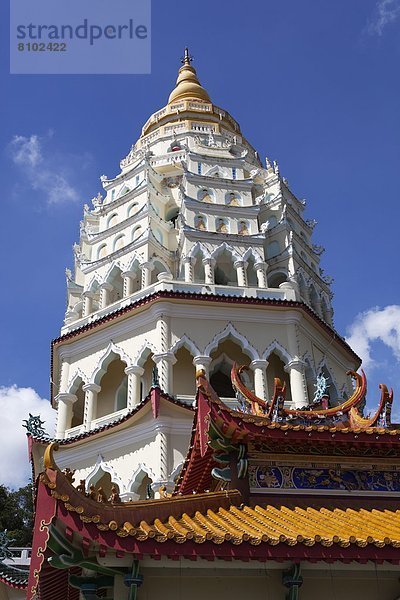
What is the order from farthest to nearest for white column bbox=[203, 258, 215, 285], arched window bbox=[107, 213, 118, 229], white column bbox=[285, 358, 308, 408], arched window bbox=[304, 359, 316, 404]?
1. arched window bbox=[107, 213, 118, 229]
2. white column bbox=[203, 258, 215, 285]
3. arched window bbox=[304, 359, 316, 404]
4. white column bbox=[285, 358, 308, 408]

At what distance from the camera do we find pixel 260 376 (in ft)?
75.7

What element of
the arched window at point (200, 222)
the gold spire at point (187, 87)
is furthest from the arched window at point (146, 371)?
the gold spire at point (187, 87)

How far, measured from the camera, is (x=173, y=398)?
21.0 metres

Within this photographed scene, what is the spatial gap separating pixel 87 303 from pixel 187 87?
1838 cm

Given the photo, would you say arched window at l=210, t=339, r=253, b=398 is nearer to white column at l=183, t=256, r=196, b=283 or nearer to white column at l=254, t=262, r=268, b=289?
white column at l=254, t=262, r=268, b=289

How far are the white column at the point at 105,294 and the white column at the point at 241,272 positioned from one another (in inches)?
198

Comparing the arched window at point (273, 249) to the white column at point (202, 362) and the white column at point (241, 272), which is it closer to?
the white column at point (241, 272)

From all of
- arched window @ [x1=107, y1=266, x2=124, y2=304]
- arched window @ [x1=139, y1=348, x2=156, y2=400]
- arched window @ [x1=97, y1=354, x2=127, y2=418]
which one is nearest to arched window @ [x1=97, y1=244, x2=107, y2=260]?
arched window @ [x1=107, y1=266, x2=124, y2=304]

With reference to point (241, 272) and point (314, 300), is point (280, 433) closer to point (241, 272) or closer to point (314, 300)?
point (241, 272)

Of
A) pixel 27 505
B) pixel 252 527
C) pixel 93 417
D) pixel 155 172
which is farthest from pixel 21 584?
pixel 27 505

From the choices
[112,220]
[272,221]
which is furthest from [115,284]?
[272,221]

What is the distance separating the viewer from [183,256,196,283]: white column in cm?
2577

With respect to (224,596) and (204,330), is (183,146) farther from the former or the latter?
(224,596)

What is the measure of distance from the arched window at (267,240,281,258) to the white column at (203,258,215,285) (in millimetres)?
3376
